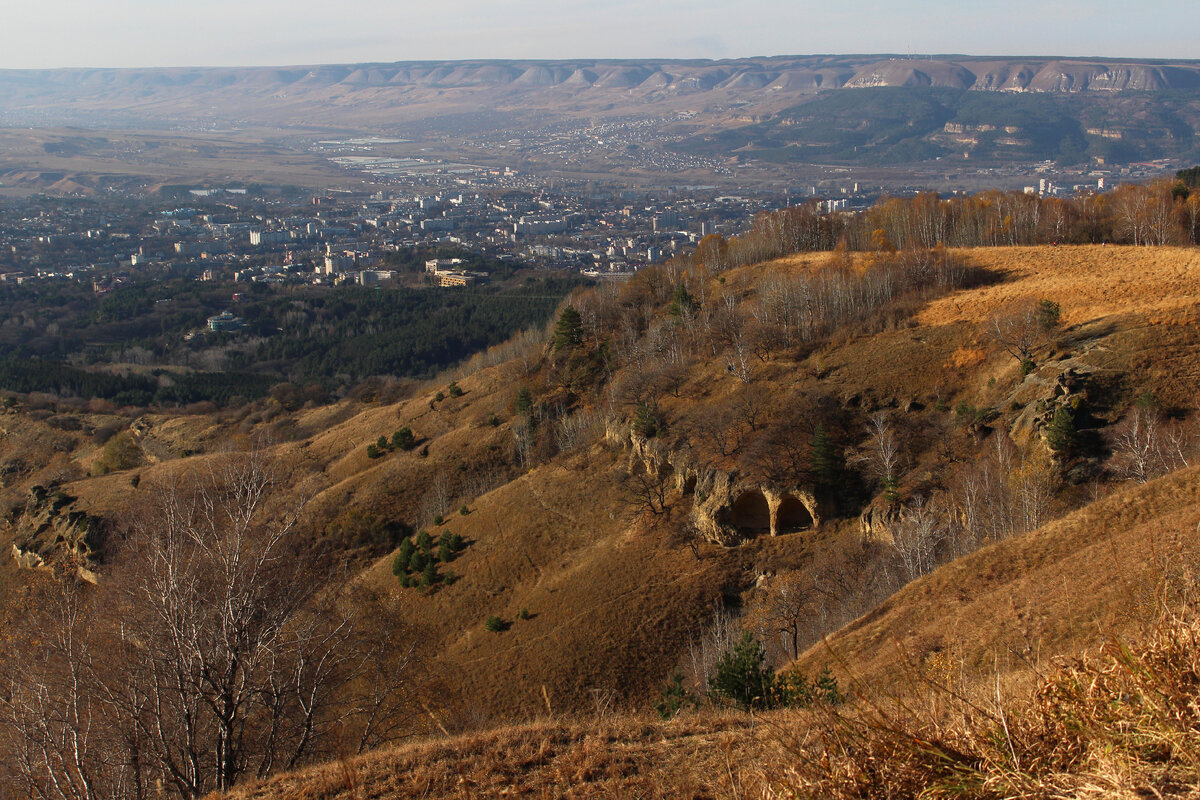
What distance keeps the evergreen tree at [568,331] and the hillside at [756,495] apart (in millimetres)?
288

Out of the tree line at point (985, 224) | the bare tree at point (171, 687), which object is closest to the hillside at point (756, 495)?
the bare tree at point (171, 687)

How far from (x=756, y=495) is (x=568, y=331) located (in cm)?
1897

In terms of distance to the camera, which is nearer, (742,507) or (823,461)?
(823,461)

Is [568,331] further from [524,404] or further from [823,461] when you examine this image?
[823,461]

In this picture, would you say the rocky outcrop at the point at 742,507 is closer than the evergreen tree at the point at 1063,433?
No

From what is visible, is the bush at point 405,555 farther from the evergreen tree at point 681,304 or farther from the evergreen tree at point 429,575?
the evergreen tree at point 681,304

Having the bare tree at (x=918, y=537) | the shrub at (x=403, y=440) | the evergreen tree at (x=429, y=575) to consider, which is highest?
the bare tree at (x=918, y=537)

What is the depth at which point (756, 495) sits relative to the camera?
90.4 ft

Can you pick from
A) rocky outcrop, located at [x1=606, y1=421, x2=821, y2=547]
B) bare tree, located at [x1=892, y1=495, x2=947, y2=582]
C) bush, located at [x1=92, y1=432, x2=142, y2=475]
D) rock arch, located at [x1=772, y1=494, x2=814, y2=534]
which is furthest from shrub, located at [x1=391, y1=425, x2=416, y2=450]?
bare tree, located at [x1=892, y1=495, x2=947, y2=582]

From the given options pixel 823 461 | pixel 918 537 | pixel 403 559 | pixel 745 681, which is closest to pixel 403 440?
pixel 403 559

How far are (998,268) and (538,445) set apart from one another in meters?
25.2

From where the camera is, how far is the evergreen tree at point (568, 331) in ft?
143

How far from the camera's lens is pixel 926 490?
24625 mm

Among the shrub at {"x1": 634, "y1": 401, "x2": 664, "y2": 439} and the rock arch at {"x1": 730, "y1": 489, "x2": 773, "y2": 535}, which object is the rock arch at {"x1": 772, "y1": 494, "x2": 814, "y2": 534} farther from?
the shrub at {"x1": 634, "y1": 401, "x2": 664, "y2": 439}
